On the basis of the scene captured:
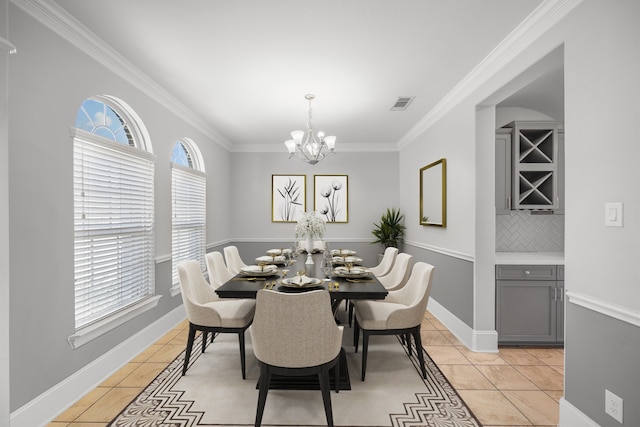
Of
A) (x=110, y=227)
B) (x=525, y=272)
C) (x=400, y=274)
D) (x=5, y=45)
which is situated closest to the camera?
(x=5, y=45)

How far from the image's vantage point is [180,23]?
2.22 m

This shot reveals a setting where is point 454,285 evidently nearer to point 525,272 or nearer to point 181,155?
point 525,272

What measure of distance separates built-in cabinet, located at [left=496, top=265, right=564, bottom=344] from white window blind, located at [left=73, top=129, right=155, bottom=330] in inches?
140

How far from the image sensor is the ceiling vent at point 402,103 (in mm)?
3742

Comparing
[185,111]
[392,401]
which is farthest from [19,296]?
[185,111]

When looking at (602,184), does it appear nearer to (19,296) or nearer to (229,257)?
(19,296)

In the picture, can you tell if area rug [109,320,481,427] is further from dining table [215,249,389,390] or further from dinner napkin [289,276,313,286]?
dinner napkin [289,276,313,286]

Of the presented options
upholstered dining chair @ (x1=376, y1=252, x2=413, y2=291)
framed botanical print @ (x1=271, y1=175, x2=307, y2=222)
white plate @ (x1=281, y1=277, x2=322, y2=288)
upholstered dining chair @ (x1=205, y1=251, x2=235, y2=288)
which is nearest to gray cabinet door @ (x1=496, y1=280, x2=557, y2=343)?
upholstered dining chair @ (x1=376, y1=252, x2=413, y2=291)

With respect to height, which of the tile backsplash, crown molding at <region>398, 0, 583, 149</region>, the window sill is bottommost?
the window sill

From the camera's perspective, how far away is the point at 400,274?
346 cm

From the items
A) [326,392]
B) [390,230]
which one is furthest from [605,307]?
[390,230]

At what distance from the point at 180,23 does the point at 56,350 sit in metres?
2.40

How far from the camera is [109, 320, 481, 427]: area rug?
6.68 feet

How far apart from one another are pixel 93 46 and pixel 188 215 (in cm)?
228
